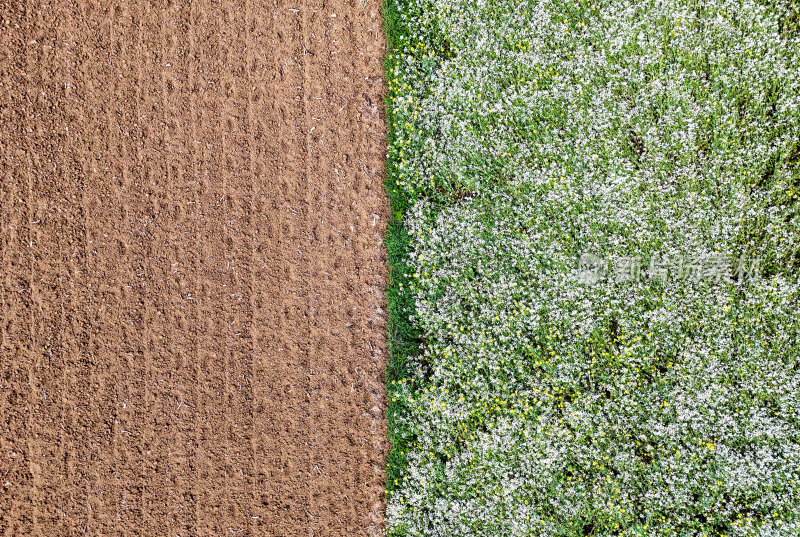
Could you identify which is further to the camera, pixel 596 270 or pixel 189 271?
pixel 189 271

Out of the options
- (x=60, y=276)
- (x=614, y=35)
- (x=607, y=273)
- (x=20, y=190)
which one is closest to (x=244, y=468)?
(x=60, y=276)

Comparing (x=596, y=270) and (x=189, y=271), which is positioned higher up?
(x=596, y=270)

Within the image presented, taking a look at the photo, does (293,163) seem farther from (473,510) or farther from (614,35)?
(473,510)

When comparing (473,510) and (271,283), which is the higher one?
(271,283)

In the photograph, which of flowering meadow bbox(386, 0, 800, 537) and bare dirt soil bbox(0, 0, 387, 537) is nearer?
flowering meadow bbox(386, 0, 800, 537)
